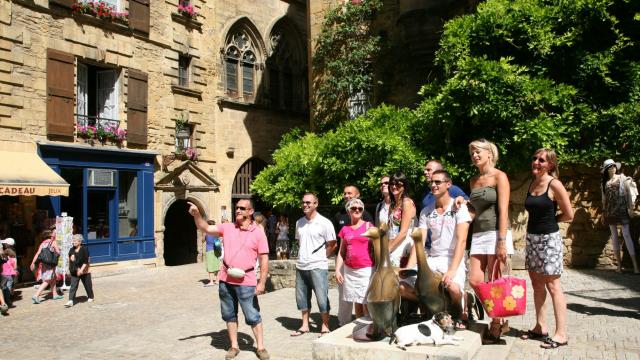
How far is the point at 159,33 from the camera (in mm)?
19500

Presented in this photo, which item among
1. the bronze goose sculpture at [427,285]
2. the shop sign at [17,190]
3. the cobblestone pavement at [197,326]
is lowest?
the cobblestone pavement at [197,326]

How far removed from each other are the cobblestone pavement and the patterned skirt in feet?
2.46

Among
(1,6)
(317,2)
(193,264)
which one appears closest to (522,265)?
(317,2)

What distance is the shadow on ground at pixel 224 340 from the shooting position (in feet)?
22.1

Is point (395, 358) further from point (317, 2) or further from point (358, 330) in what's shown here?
point (317, 2)

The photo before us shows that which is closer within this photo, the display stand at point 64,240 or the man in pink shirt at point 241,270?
the man in pink shirt at point 241,270

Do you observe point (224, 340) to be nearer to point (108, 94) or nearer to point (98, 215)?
point (98, 215)

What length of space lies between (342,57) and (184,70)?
6.80 metres

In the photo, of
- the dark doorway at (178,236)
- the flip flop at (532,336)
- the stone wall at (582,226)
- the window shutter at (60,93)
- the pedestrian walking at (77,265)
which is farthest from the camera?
the dark doorway at (178,236)

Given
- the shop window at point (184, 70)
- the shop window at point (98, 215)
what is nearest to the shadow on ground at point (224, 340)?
the shop window at point (98, 215)

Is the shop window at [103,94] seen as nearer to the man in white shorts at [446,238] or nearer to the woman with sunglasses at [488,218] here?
the man in white shorts at [446,238]

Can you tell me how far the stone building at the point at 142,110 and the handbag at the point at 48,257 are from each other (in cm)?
245

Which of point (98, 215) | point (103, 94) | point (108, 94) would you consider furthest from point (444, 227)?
point (103, 94)

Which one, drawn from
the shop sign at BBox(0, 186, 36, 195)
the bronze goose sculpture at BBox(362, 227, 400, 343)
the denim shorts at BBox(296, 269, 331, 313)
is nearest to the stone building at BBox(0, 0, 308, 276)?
the shop sign at BBox(0, 186, 36, 195)
